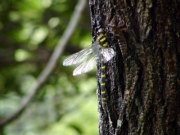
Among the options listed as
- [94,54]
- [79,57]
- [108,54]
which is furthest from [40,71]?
[108,54]

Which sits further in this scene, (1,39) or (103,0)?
(1,39)

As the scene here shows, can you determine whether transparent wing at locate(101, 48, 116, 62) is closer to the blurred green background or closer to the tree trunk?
the tree trunk

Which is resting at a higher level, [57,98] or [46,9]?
[46,9]

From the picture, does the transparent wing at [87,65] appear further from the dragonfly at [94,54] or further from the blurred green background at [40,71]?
the blurred green background at [40,71]

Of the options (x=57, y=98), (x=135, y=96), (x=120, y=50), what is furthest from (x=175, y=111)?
(x=57, y=98)

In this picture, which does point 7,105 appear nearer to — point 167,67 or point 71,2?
point 71,2

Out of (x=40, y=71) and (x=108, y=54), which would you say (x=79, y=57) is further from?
(x=40, y=71)
